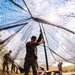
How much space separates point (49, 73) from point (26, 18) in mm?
3064

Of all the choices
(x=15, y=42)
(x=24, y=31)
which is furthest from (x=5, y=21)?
(x=15, y=42)

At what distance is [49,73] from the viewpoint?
444 inches

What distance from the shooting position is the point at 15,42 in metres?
12.7

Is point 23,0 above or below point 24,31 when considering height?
above

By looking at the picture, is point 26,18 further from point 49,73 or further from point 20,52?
point 20,52

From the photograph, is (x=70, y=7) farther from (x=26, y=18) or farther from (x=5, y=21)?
(x=5, y=21)

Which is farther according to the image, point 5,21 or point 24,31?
point 24,31

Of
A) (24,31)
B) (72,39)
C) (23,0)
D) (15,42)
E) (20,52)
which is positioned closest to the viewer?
(23,0)

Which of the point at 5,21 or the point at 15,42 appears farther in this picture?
the point at 15,42

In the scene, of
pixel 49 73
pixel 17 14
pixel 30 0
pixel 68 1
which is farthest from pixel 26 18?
pixel 49 73

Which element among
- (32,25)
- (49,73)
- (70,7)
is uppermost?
(70,7)

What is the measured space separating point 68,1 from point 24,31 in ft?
11.5

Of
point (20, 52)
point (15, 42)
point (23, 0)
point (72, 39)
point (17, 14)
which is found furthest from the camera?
point (20, 52)

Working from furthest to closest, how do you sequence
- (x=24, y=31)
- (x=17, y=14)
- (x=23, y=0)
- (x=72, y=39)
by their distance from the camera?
(x=24, y=31) < (x=72, y=39) < (x=17, y=14) < (x=23, y=0)
